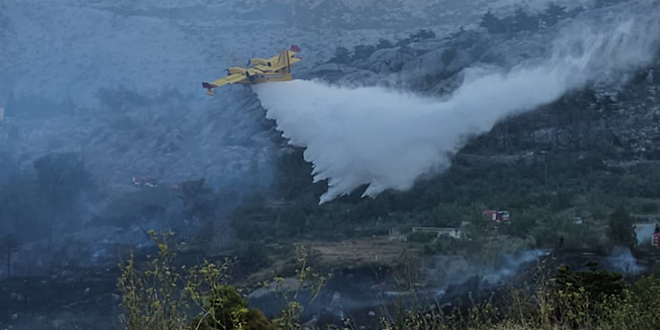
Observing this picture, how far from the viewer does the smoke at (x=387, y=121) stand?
38.4m

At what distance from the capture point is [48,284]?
39.3m

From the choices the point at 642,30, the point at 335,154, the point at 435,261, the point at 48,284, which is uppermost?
the point at 642,30

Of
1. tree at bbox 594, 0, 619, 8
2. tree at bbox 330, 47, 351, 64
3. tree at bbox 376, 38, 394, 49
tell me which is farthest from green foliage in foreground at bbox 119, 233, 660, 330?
tree at bbox 594, 0, 619, 8

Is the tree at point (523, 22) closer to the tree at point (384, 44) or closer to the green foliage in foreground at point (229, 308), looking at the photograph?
the tree at point (384, 44)

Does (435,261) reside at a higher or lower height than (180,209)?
higher

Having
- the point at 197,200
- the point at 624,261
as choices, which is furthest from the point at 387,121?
the point at 197,200

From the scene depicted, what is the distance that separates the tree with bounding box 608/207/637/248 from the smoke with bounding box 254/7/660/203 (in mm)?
8744

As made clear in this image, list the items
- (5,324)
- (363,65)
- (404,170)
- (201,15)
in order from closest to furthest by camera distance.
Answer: (5,324), (404,170), (363,65), (201,15)

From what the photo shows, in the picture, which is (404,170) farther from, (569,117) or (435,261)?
(569,117)

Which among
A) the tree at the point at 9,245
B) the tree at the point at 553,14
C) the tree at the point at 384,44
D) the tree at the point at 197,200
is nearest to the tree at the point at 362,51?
the tree at the point at 384,44

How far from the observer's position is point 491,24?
212 ft

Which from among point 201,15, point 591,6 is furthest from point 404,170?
point 201,15

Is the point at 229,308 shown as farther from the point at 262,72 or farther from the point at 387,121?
the point at 262,72

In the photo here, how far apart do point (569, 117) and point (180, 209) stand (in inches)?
938
